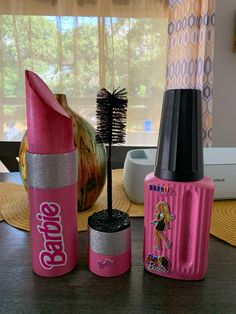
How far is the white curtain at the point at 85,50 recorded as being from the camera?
6.63 feet

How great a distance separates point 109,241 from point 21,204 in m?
0.36

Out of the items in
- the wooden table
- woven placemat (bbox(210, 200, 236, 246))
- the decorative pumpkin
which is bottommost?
the wooden table

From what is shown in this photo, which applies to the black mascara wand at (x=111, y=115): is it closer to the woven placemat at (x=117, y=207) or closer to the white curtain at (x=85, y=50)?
the woven placemat at (x=117, y=207)

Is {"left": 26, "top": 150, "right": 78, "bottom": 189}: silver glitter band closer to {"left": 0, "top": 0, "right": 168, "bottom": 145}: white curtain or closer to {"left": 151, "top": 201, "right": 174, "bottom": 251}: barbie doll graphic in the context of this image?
{"left": 151, "top": 201, "right": 174, "bottom": 251}: barbie doll graphic

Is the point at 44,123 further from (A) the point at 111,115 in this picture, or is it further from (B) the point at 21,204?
(B) the point at 21,204

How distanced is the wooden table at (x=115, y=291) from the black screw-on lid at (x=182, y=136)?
0.14 meters

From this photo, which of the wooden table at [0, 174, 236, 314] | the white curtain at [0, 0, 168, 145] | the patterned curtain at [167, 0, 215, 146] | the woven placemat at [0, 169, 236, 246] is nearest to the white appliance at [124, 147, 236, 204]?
the woven placemat at [0, 169, 236, 246]

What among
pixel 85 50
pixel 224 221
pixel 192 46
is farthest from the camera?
pixel 85 50

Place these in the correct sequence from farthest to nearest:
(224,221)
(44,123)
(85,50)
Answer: (85,50)
(224,221)
(44,123)

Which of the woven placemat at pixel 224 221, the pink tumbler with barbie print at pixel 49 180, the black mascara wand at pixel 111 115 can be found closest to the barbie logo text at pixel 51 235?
the pink tumbler with barbie print at pixel 49 180

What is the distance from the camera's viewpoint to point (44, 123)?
340 millimetres

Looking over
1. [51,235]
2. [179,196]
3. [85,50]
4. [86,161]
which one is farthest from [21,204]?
[85,50]

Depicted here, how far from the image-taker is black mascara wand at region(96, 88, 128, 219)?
372mm

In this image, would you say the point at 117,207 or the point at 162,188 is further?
the point at 117,207
